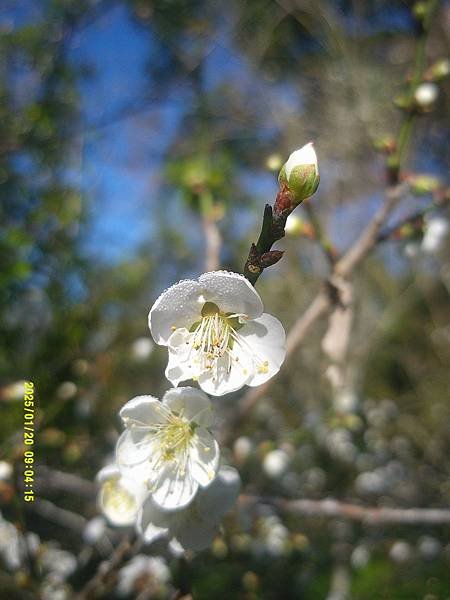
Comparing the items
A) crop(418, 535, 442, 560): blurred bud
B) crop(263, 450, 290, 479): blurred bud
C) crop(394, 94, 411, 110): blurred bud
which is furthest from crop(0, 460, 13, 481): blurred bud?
crop(418, 535, 442, 560): blurred bud

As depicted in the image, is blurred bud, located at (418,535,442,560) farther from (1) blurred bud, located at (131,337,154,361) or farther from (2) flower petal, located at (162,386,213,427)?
(2) flower petal, located at (162,386,213,427)

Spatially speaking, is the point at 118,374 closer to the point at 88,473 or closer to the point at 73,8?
the point at 88,473

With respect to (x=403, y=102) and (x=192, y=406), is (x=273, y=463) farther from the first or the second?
(x=403, y=102)

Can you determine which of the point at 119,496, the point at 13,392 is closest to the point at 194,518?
the point at 119,496

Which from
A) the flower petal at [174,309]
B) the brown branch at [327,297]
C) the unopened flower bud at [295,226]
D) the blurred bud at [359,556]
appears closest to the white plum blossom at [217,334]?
the flower petal at [174,309]

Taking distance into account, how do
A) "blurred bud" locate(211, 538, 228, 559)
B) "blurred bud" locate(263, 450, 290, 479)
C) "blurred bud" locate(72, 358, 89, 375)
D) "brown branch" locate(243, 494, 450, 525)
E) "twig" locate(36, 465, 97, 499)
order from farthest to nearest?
"blurred bud" locate(72, 358, 89, 375), "blurred bud" locate(263, 450, 290, 479), "twig" locate(36, 465, 97, 499), "blurred bud" locate(211, 538, 228, 559), "brown branch" locate(243, 494, 450, 525)

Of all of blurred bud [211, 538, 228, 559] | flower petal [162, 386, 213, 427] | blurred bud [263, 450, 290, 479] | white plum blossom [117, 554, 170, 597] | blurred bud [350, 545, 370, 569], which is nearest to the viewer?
flower petal [162, 386, 213, 427]
